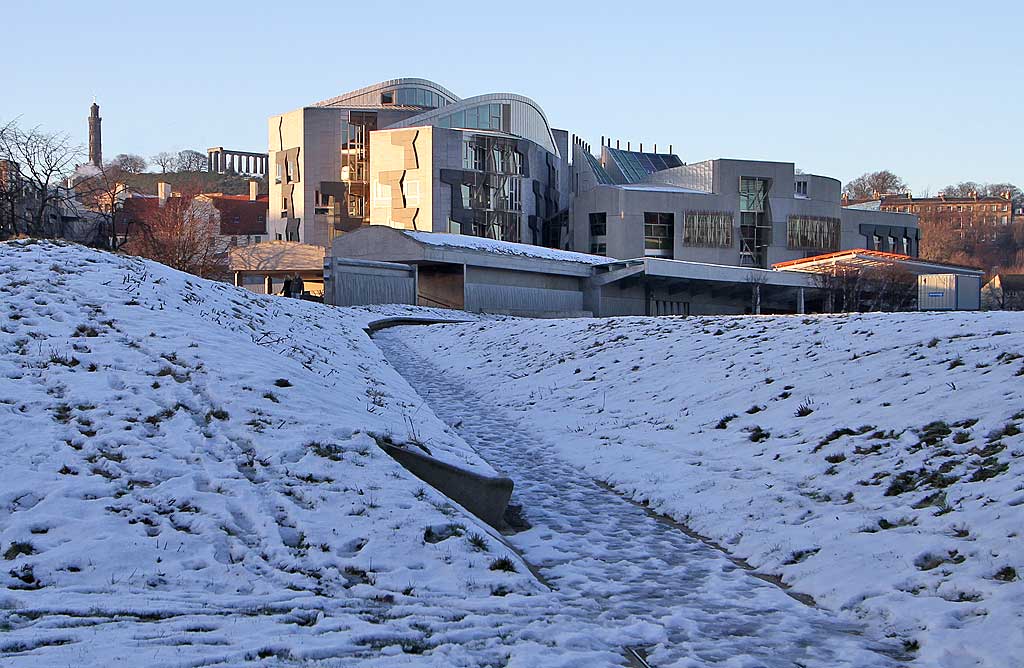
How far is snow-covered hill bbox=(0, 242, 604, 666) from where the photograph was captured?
18.0 ft

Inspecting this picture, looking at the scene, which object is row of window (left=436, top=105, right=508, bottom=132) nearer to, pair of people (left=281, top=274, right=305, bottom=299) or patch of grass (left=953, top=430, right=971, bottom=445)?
pair of people (left=281, top=274, right=305, bottom=299)

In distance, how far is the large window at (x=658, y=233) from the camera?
8575 centimetres

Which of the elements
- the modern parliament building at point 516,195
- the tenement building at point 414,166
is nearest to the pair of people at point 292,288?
the modern parliament building at point 516,195

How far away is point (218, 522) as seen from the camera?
7.25 metres

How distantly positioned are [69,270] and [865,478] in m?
13.2

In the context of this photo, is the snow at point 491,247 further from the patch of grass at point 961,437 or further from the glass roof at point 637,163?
the glass roof at point 637,163

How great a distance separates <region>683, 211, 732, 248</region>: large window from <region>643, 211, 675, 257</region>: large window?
5.02ft

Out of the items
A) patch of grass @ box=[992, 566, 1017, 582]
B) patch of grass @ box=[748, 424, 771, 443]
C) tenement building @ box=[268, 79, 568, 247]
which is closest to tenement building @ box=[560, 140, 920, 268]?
tenement building @ box=[268, 79, 568, 247]

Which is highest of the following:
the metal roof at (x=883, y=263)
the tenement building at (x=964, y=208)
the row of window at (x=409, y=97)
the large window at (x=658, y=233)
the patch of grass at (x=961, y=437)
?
the row of window at (x=409, y=97)

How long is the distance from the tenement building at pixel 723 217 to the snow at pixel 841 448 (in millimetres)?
67758

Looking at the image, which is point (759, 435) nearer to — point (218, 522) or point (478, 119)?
point (218, 522)

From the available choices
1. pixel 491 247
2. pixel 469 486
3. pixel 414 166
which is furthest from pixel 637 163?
pixel 469 486

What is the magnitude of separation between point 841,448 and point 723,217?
78841 millimetres

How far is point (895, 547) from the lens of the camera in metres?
7.06
